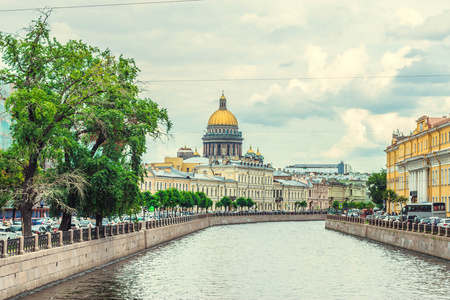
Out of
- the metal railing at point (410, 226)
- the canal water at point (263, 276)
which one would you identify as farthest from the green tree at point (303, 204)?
the canal water at point (263, 276)

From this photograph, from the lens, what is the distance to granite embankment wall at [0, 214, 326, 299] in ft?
83.8

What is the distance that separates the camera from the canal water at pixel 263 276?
98.2 feet

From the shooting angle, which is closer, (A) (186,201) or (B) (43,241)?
(B) (43,241)

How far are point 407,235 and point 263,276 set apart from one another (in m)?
18.4

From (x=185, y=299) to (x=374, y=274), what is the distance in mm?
12982

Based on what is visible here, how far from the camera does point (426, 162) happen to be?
82.6 metres

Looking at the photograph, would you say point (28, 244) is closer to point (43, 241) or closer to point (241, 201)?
point (43, 241)

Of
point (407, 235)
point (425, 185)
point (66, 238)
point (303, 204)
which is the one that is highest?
point (425, 185)

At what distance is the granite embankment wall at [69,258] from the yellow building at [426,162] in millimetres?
30199

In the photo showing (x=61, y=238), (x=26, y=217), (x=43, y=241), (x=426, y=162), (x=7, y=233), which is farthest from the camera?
(x=426, y=162)

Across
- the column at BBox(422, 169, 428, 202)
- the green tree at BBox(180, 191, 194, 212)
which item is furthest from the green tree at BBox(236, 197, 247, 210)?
the column at BBox(422, 169, 428, 202)

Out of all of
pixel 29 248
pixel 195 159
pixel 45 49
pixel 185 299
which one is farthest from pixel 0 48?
pixel 195 159

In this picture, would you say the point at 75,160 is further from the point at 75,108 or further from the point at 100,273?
the point at 100,273

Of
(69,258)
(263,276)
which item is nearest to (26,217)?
(69,258)
